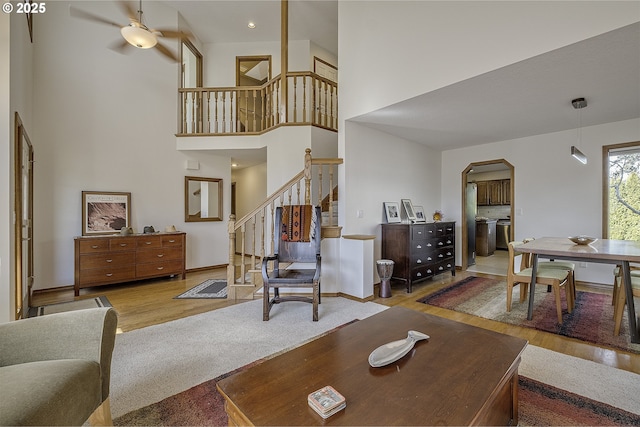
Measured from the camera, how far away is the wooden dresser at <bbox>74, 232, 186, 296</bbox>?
4.04 m

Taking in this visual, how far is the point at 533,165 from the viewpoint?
4.85 m

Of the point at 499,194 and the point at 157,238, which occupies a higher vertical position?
the point at 499,194

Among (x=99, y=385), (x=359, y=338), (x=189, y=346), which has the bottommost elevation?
(x=189, y=346)

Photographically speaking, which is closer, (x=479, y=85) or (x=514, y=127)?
(x=479, y=85)

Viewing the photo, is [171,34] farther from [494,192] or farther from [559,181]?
[494,192]

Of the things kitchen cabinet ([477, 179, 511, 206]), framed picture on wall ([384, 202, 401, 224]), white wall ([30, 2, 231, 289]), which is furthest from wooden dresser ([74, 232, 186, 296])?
kitchen cabinet ([477, 179, 511, 206])

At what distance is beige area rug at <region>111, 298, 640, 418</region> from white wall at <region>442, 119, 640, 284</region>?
3.21 m

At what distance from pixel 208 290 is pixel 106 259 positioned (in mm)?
1600

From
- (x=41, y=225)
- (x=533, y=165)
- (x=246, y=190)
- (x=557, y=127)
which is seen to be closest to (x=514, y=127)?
(x=557, y=127)

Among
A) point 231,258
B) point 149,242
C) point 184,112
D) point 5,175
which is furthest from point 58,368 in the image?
point 184,112

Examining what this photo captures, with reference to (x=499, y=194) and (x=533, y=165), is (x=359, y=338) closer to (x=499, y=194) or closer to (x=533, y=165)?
(x=533, y=165)

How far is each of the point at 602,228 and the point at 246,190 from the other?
7.10 meters

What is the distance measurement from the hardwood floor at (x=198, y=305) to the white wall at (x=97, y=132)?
0.72m

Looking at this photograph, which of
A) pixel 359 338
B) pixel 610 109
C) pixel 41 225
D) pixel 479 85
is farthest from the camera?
pixel 41 225
